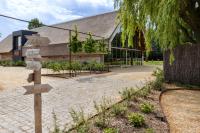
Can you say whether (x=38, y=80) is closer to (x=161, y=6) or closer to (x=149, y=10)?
(x=161, y=6)

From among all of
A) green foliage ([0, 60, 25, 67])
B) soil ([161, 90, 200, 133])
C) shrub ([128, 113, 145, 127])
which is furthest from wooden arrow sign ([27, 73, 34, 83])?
green foliage ([0, 60, 25, 67])

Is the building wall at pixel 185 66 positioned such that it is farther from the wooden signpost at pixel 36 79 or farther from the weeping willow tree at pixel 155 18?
the wooden signpost at pixel 36 79

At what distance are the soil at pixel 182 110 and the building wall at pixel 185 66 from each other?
1.59 m

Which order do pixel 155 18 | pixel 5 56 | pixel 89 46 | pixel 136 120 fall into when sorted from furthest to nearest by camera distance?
1. pixel 5 56
2. pixel 89 46
3. pixel 155 18
4. pixel 136 120

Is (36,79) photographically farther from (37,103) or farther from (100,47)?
(100,47)

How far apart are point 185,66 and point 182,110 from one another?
5329 millimetres

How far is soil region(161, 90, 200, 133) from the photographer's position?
6081mm

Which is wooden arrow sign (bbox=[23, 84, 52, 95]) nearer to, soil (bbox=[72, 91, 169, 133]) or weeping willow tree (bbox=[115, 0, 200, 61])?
soil (bbox=[72, 91, 169, 133])

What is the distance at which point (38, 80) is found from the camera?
4.12 meters

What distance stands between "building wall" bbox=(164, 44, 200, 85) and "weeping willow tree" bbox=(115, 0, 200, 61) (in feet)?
7.72

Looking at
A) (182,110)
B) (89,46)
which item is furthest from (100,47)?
(182,110)

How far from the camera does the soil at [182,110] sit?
608cm

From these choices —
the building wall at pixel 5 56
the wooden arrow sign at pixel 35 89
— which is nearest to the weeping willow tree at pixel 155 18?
the wooden arrow sign at pixel 35 89

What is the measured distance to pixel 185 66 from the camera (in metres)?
12.5
